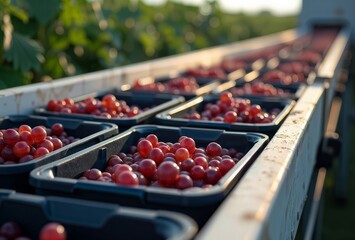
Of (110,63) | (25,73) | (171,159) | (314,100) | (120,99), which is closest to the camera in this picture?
(171,159)

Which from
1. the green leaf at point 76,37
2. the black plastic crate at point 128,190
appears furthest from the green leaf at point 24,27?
the black plastic crate at point 128,190

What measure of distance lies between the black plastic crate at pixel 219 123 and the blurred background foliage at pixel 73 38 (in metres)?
1.11

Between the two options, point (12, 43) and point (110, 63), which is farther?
point (110, 63)

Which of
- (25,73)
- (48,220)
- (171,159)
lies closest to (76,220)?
(48,220)

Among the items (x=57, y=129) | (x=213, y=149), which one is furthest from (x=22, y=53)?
(x=213, y=149)

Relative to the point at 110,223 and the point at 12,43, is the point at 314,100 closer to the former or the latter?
the point at 110,223

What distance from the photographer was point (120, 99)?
2689 mm

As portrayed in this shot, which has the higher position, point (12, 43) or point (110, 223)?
point (12, 43)

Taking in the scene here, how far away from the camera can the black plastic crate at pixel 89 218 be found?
961 millimetres

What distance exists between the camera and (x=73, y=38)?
4.24m

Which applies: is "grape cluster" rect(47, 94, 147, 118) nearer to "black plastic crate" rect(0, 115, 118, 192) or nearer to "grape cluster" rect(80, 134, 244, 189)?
"black plastic crate" rect(0, 115, 118, 192)

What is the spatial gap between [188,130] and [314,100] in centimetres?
79

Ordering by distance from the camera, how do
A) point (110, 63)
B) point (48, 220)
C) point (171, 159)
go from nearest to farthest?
point (48, 220) < point (171, 159) < point (110, 63)

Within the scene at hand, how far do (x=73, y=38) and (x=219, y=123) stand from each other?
2.66 m
